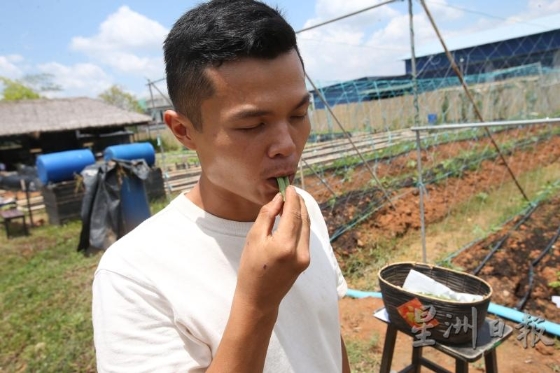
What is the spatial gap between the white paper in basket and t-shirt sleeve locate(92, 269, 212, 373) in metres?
1.90

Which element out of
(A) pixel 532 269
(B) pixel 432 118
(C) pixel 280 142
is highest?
(B) pixel 432 118

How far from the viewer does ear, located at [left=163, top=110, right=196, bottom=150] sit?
3.64 ft

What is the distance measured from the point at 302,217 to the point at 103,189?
6433mm

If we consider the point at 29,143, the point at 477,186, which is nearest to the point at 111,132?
the point at 29,143

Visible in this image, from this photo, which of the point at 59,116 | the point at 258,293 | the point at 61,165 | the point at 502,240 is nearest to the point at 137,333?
the point at 258,293

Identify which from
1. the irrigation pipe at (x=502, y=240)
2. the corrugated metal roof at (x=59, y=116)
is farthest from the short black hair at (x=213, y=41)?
the corrugated metal roof at (x=59, y=116)

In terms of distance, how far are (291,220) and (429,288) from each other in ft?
6.59

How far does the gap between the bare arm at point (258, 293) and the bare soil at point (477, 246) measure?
8.93 feet

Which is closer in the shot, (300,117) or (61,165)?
(300,117)

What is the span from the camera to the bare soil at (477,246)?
324 cm

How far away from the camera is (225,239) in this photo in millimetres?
1136

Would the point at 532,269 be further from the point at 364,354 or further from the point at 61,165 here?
the point at 61,165

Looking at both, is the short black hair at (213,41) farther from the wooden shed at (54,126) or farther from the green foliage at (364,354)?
the wooden shed at (54,126)

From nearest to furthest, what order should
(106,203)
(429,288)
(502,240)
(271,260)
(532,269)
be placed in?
1. (271,260)
2. (429,288)
3. (532,269)
4. (502,240)
5. (106,203)
